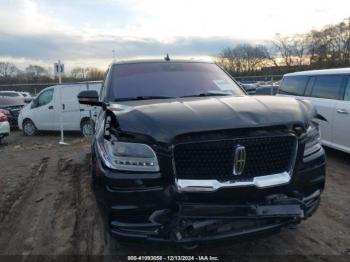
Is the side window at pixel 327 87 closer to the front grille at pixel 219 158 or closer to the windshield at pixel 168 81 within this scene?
the windshield at pixel 168 81

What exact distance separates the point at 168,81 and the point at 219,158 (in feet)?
6.65

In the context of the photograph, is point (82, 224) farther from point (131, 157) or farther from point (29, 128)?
point (29, 128)

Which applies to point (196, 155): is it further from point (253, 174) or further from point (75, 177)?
point (75, 177)

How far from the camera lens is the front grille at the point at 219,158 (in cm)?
335

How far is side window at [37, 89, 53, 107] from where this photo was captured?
54.9ft

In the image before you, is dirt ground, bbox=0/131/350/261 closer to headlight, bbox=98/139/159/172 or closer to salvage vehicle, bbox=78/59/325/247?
salvage vehicle, bbox=78/59/325/247

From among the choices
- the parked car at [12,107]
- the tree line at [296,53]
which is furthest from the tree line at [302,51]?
the parked car at [12,107]

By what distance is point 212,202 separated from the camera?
333 centimetres

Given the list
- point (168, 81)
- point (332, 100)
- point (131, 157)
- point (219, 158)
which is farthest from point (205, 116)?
point (332, 100)

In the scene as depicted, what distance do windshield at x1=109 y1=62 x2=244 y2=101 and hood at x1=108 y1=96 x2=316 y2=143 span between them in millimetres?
846

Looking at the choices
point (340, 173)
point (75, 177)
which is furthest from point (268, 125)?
point (75, 177)

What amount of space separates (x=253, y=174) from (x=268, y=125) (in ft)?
1.34

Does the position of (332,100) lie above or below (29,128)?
above

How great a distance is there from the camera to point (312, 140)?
12.7 ft
